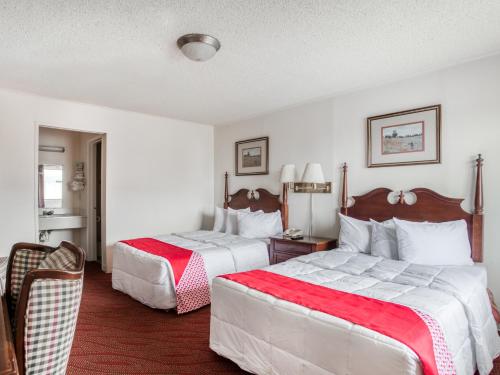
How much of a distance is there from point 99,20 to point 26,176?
254cm

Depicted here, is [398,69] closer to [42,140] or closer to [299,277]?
[299,277]

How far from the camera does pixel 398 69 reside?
2.88 meters

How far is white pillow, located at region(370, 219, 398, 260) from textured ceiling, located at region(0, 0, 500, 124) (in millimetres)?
1501

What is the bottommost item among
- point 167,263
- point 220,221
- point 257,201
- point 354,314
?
point 167,263

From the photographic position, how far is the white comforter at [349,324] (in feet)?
4.70

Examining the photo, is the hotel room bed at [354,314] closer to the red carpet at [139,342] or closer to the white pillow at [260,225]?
the red carpet at [139,342]

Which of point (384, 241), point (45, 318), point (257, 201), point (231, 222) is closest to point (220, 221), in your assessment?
point (231, 222)

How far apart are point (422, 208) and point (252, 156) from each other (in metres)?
2.54

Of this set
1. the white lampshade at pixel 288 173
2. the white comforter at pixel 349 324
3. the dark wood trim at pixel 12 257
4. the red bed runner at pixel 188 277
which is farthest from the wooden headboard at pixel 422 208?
the dark wood trim at pixel 12 257

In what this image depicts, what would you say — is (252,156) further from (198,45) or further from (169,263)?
(198,45)

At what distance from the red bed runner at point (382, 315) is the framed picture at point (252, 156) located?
276 cm

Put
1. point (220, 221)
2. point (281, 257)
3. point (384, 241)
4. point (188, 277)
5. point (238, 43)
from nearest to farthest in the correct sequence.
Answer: point (238, 43)
point (384, 241)
point (188, 277)
point (281, 257)
point (220, 221)

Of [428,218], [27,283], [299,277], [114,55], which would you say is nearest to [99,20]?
→ [114,55]

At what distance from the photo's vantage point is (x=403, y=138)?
123 inches
